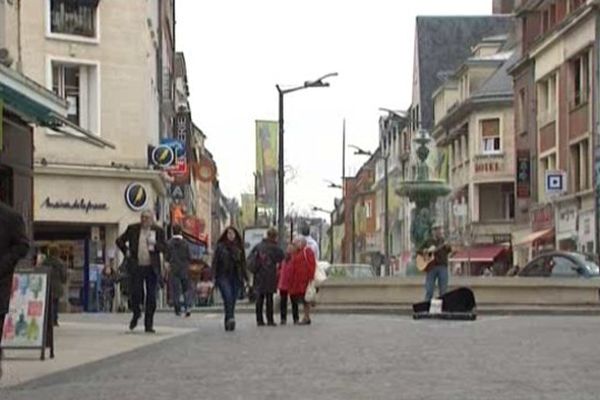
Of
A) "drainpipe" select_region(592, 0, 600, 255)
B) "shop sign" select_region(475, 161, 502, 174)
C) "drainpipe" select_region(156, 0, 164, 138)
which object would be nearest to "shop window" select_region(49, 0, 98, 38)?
"drainpipe" select_region(156, 0, 164, 138)

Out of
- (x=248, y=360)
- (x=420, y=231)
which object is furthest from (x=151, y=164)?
(x=248, y=360)

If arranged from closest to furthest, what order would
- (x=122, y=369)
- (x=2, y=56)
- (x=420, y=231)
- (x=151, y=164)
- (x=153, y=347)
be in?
1. (x=122, y=369)
2. (x=153, y=347)
3. (x=2, y=56)
4. (x=420, y=231)
5. (x=151, y=164)

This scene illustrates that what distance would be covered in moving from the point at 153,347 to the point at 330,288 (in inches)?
562

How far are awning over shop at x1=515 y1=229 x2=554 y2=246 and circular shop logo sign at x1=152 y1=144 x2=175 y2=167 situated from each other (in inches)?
767

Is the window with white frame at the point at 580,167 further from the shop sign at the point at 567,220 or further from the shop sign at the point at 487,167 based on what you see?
the shop sign at the point at 487,167

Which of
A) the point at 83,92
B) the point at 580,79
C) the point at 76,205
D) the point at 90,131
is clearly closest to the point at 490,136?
the point at 580,79

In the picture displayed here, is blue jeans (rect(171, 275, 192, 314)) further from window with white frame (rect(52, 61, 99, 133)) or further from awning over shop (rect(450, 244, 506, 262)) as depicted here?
awning over shop (rect(450, 244, 506, 262))

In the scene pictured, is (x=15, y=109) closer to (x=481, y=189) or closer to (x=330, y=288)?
(x=330, y=288)

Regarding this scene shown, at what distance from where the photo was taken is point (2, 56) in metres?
23.9

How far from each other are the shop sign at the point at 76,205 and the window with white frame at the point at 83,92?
7.30 ft

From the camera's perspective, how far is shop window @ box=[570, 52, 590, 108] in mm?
54688

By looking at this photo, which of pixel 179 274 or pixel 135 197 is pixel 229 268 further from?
pixel 135 197

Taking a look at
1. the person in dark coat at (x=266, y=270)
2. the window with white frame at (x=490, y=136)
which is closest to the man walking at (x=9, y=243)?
the person in dark coat at (x=266, y=270)

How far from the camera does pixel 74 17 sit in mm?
44031
